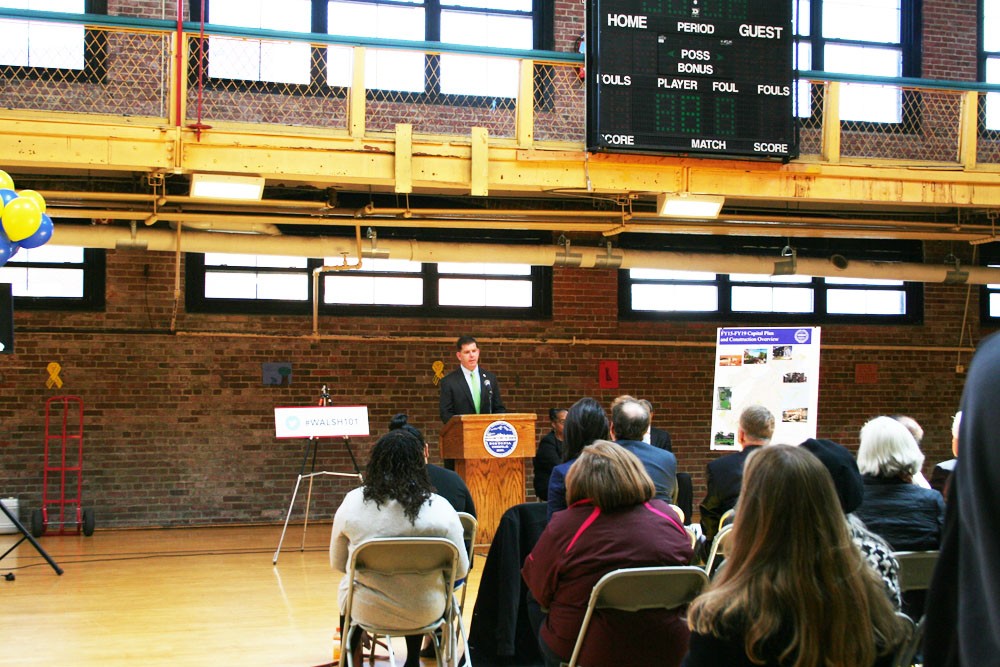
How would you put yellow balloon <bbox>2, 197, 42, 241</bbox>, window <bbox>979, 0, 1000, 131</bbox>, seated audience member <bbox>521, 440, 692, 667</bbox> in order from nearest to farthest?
seated audience member <bbox>521, 440, 692, 667</bbox>
yellow balloon <bbox>2, 197, 42, 241</bbox>
window <bbox>979, 0, 1000, 131</bbox>

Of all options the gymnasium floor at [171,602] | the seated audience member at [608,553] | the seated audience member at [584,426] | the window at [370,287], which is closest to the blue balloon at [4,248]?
the gymnasium floor at [171,602]

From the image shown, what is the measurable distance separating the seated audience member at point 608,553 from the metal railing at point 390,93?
5665mm

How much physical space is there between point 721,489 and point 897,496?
3.99ft

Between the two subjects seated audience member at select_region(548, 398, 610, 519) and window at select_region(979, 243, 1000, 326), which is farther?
window at select_region(979, 243, 1000, 326)

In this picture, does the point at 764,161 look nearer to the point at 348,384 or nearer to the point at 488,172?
the point at 488,172

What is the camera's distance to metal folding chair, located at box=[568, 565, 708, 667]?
3361 mm

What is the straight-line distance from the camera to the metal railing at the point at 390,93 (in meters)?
9.49

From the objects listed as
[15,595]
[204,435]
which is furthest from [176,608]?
[204,435]

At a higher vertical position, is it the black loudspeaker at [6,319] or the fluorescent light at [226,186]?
the fluorescent light at [226,186]

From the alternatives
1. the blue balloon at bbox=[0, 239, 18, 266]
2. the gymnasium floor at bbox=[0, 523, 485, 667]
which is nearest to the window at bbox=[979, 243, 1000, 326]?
the gymnasium floor at bbox=[0, 523, 485, 667]

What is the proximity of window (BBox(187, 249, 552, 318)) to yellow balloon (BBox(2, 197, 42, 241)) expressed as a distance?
4.30 metres

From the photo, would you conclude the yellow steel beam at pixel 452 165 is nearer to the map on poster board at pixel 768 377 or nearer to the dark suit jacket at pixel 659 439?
the map on poster board at pixel 768 377

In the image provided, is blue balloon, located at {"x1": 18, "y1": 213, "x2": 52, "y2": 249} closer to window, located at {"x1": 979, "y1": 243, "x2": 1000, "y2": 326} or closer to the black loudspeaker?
the black loudspeaker

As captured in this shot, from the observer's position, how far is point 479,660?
4.95 metres
